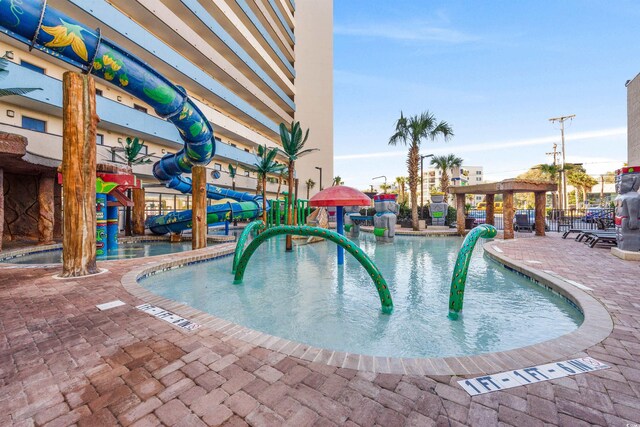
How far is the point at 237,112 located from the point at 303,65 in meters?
19.9

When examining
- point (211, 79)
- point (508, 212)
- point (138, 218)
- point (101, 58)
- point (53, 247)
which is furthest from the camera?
point (211, 79)

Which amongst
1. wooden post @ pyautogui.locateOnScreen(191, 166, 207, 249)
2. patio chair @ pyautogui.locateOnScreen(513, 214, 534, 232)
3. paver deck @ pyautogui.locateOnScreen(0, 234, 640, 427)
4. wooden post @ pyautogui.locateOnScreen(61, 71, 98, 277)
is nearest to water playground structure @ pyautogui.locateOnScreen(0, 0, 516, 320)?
wooden post @ pyautogui.locateOnScreen(61, 71, 98, 277)

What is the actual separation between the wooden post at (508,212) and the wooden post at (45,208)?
20.1 metres

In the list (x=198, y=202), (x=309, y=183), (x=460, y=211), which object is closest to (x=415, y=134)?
(x=460, y=211)

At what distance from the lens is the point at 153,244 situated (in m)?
14.1

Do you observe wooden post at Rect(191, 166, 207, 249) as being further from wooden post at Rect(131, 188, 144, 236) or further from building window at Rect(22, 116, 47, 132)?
building window at Rect(22, 116, 47, 132)

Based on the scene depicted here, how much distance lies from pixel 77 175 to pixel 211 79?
21.7 m

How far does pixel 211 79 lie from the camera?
24.7 metres

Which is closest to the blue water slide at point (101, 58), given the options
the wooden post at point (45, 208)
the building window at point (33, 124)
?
the wooden post at point (45, 208)

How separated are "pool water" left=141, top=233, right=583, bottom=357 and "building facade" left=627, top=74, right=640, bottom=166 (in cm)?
2276

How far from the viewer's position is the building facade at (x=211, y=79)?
46.7 ft

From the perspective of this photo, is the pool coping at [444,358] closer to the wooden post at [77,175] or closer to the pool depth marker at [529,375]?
the pool depth marker at [529,375]

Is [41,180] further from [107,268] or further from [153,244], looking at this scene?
[107,268]

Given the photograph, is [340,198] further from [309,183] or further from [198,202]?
[309,183]
